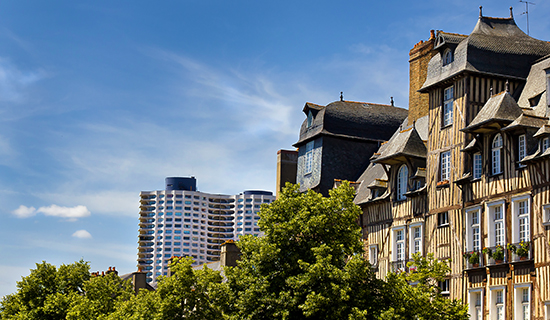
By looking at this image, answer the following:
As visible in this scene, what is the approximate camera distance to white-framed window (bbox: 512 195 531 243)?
985 inches

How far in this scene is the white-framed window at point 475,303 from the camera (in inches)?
1059

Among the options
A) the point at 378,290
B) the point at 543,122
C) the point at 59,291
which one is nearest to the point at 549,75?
the point at 543,122

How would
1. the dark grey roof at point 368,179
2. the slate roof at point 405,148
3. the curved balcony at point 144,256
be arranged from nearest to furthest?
the slate roof at point 405,148, the dark grey roof at point 368,179, the curved balcony at point 144,256

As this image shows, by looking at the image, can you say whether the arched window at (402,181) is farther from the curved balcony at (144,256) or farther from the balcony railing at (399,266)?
the curved balcony at (144,256)

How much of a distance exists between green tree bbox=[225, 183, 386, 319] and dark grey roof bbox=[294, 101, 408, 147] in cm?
1569

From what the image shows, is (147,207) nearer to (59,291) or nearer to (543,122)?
(59,291)

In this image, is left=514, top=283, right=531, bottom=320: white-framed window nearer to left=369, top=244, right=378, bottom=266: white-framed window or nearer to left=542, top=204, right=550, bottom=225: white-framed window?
left=542, top=204, right=550, bottom=225: white-framed window

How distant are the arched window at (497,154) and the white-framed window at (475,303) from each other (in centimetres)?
417

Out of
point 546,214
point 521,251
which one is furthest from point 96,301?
point 546,214

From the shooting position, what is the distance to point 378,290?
2288cm

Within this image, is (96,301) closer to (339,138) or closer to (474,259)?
(339,138)

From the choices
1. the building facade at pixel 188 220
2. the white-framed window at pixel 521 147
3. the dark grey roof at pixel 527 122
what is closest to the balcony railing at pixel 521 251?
the white-framed window at pixel 521 147

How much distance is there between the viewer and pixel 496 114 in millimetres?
26391

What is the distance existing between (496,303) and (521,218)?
3.00 meters
